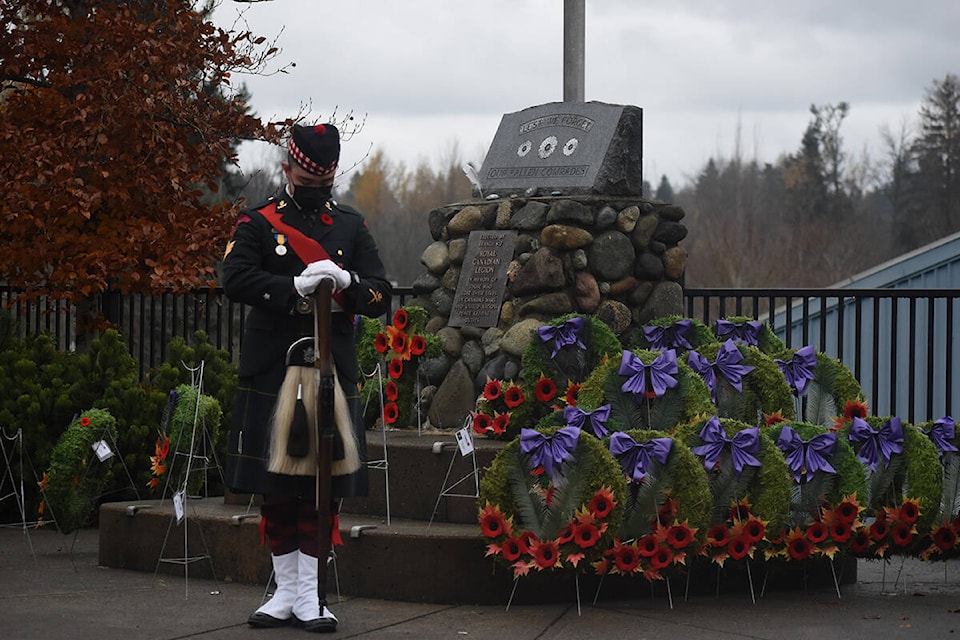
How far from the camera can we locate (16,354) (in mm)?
8766

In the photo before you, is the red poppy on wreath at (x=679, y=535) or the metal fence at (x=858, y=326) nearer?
the red poppy on wreath at (x=679, y=535)

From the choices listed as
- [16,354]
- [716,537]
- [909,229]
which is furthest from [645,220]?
[909,229]

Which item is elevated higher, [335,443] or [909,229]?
[909,229]

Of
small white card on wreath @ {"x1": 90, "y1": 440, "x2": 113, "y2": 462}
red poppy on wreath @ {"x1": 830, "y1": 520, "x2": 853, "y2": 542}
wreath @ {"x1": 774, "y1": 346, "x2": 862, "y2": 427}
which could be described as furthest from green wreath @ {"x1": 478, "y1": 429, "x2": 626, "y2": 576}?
small white card on wreath @ {"x1": 90, "y1": 440, "x2": 113, "y2": 462}

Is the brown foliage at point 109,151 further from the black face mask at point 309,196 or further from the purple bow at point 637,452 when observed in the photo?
the purple bow at point 637,452

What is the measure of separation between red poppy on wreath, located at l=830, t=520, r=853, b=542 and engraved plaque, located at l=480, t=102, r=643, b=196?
2.55m

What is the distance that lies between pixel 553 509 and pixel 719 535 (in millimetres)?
746

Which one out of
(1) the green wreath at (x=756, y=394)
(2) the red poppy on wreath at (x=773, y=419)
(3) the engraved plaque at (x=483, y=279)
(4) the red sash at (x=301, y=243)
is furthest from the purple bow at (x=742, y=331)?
(4) the red sash at (x=301, y=243)

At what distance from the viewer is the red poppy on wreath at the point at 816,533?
5.76 metres

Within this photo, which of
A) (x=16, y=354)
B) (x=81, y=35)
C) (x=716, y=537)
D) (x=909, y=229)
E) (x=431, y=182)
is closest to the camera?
(x=716, y=537)

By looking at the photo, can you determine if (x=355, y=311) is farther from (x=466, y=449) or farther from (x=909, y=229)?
(x=909, y=229)

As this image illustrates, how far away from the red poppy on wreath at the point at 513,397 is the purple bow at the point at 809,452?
58.0 inches

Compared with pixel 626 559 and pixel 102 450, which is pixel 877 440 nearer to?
pixel 626 559

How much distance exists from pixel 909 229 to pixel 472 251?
4273 cm
